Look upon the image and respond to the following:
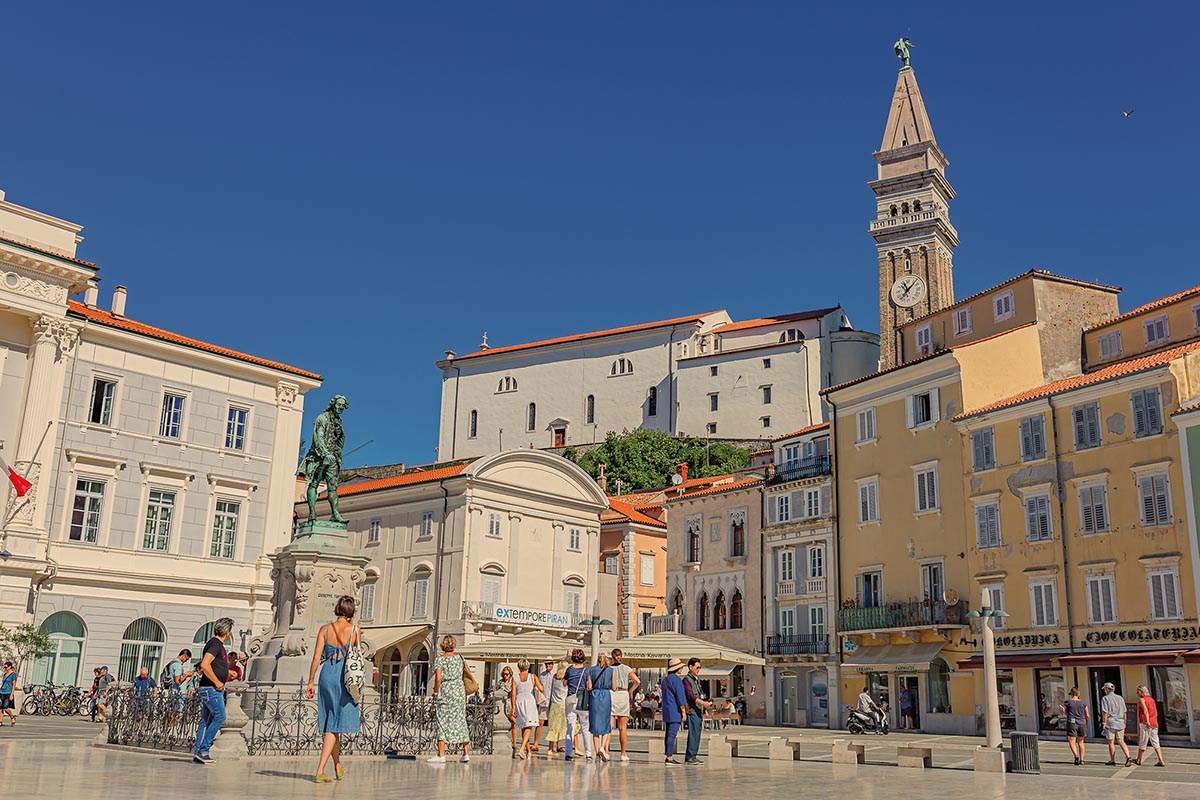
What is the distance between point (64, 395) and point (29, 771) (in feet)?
88.3

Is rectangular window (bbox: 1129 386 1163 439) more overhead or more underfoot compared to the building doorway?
more overhead

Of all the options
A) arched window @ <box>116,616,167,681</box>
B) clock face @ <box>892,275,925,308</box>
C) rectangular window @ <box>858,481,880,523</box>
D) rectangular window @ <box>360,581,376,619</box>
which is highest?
clock face @ <box>892,275,925,308</box>

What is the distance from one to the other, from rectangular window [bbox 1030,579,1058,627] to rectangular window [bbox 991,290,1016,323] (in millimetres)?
12493

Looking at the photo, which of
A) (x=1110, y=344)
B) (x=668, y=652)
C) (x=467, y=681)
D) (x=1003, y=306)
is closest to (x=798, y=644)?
(x=668, y=652)

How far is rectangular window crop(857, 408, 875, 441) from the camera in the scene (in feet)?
139

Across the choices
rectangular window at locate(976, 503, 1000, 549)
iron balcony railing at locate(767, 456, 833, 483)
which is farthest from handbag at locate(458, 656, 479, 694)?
iron balcony railing at locate(767, 456, 833, 483)

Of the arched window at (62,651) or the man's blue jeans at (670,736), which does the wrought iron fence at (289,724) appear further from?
the arched window at (62,651)

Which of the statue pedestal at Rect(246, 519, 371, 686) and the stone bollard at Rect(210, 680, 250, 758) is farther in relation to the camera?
the statue pedestal at Rect(246, 519, 371, 686)

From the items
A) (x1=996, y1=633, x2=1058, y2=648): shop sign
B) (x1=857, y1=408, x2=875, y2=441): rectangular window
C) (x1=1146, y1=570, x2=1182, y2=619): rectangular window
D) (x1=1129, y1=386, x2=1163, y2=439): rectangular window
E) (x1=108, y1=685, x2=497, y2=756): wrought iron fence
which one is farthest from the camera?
(x1=857, y1=408, x2=875, y2=441): rectangular window

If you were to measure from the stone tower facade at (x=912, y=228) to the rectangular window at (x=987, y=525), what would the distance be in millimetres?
51558

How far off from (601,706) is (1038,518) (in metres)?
22.7

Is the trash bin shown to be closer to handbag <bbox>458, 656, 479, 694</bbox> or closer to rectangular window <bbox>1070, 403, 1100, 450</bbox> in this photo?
handbag <bbox>458, 656, 479, 694</bbox>

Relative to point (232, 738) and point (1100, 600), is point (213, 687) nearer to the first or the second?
point (232, 738)

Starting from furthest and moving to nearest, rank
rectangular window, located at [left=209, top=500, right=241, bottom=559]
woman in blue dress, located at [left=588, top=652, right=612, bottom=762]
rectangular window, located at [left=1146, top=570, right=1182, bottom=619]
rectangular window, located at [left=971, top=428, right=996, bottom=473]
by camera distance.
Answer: rectangular window, located at [left=209, top=500, right=241, bottom=559], rectangular window, located at [left=971, top=428, right=996, bottom=473], rectangular window, located at [left=1146, top=570, right=1182, bottom=619], woman in blue dress, located at [left=588, top=652, right=612, bottom=762]
